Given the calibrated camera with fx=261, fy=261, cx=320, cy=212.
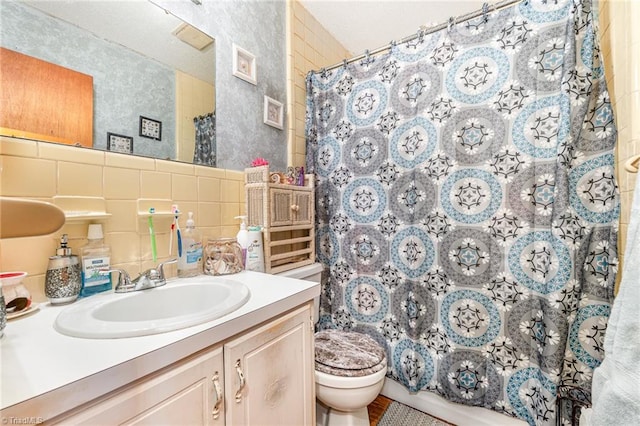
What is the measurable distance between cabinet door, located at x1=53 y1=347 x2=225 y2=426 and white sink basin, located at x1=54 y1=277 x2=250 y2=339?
0.09 meters

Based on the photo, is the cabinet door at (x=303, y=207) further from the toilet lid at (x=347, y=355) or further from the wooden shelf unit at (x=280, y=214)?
the toilet lid at (x=347, y=355)

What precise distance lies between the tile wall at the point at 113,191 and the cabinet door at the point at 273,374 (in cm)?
53

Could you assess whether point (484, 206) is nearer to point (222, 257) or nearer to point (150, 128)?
point (222, 257)

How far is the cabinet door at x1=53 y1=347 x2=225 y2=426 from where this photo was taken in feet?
1.46

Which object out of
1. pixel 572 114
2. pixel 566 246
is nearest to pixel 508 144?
pixel 572 114

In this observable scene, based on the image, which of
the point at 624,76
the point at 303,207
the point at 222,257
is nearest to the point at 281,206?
the point at 303,207

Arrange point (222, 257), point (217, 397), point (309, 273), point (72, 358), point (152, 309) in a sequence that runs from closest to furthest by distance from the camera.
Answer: point (72, 358)
point (217, 397)
point (152, 309)
point (222, 257)
point (309, 273)

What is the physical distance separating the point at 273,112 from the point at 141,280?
110cm

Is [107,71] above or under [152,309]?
above

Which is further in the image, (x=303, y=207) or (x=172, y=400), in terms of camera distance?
(x=303, y=207)

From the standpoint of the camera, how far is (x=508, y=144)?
1.11 meters

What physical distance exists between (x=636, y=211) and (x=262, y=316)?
999 millimetres

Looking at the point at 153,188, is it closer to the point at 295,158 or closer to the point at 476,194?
the point at 295,158

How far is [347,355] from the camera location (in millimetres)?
1157
